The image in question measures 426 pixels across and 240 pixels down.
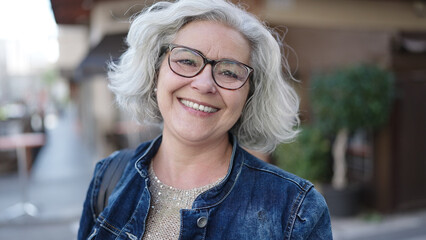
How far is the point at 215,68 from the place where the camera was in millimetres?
1325

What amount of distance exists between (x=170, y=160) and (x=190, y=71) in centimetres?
38

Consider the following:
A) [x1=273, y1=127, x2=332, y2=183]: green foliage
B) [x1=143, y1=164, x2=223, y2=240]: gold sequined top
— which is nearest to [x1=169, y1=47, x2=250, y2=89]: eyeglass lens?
[x1=143, y1=164, x2=223, y2=240]: gold sequined top

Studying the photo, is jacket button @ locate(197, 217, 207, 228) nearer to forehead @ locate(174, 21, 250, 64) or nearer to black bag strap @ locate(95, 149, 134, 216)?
black bag strap @ locate(95, 149, 134, 216)

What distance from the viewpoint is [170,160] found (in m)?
1.50

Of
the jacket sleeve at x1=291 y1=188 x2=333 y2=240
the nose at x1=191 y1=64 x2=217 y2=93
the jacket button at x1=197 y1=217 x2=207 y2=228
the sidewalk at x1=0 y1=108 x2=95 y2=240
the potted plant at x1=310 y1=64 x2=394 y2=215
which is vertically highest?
the nose at x1=191 y1=64 x2=217 y2=93

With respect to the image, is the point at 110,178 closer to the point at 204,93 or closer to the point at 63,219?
the point at 204,93

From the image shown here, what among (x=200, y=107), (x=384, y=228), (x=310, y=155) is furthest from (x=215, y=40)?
(x=384, y=228)

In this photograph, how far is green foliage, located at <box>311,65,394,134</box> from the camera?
479cm

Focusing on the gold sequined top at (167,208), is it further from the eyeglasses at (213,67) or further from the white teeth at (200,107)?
the eyeglasses at (213,67)

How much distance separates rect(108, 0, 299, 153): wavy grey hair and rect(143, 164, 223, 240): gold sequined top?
0.31m

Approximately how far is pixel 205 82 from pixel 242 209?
1.47 feet

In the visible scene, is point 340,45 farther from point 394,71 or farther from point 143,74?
point 143,74

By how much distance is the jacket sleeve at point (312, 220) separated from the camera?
121cm

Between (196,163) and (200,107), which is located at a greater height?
(200,107)
